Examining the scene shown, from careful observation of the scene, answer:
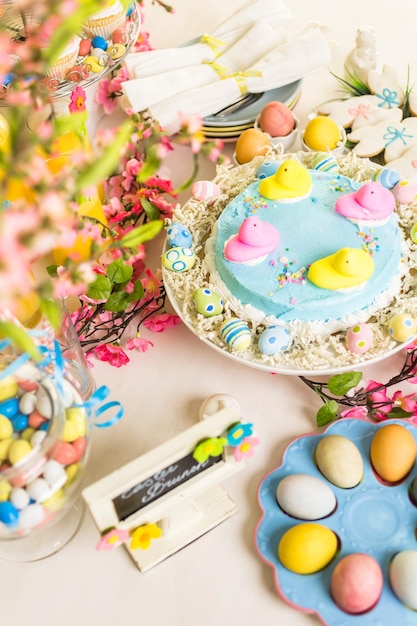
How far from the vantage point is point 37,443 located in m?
0.67

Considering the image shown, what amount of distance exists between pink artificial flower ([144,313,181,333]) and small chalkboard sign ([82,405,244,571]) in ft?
1.04

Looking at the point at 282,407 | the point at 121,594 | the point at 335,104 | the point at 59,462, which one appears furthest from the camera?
the point at 335,104

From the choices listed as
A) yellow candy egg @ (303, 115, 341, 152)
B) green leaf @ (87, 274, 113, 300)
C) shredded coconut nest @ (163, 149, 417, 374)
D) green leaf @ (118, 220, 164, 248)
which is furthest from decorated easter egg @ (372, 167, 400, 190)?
green leaf @ (118, 220, 164, 248)

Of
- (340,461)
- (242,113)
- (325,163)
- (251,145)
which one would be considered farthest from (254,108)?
(340,461)

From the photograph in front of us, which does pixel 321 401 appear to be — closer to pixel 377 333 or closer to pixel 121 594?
pixel 377 333

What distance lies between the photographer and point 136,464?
0.70 meters

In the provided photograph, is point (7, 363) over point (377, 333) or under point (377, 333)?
over

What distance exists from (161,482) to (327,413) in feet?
0.97

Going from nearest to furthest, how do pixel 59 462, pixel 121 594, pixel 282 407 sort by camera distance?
pixel 59 462, pixel 121 594, pixel 282 407

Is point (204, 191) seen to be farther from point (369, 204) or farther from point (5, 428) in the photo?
point (5, 428)

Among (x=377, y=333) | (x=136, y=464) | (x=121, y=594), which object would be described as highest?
(x=136, y=464)

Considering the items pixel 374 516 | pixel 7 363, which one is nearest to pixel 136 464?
pixel 7 363

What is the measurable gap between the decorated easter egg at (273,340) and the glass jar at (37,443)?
28 cm

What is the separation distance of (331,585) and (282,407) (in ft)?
0.91
